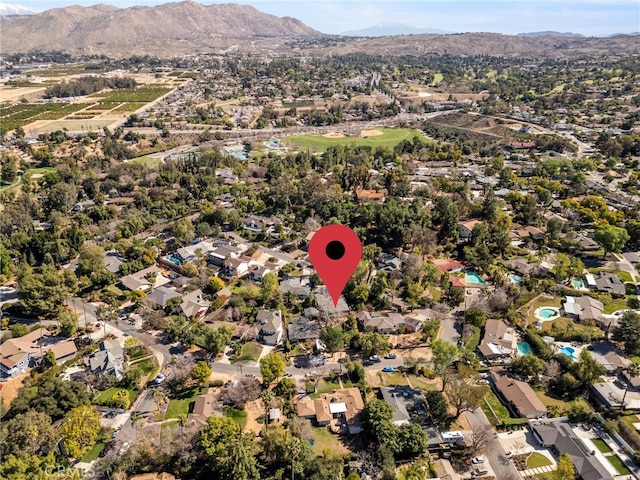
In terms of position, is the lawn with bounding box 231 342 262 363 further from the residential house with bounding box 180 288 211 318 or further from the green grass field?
the green grass field

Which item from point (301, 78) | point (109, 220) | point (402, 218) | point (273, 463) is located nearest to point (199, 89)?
point (301, 78)

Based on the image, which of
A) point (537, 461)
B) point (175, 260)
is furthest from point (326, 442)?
point (175, 260)

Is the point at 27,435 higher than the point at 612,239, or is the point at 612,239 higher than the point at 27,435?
the point at 612,239

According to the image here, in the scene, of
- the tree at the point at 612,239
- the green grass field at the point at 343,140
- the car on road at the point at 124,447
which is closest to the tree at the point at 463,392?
the car on road at the point at 124,447

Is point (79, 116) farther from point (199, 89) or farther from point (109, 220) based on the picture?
point (109, 220)

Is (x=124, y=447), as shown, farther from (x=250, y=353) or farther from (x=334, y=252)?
(x=334, y=252)

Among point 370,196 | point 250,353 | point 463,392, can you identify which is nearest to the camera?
point 463,392

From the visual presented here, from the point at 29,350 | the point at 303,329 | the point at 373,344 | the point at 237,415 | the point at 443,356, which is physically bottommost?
the point at 237,415
